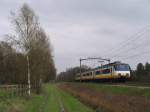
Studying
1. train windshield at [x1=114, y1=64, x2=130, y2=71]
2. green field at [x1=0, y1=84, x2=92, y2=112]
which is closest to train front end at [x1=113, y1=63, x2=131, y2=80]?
train windshield at [x1=114, y1=64, x2=130, y2=71]

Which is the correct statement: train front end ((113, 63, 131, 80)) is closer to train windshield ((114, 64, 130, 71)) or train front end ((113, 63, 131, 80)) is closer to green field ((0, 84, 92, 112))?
train windshield ((114, 64, 130, 71))

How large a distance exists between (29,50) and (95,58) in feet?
130

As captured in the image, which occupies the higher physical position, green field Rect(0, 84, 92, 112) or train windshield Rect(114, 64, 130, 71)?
train windshield Rect(114, 64, 130, 71)

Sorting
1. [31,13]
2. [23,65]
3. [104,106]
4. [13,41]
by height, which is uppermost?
[31,13]

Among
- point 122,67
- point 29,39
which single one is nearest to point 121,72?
point 122,67

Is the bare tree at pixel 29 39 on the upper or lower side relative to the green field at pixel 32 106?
upper

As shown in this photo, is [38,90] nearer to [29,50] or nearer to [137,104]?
[29,50]

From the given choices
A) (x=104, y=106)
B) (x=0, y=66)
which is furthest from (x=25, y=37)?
(x=0, y=66)

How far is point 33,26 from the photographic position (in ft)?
137

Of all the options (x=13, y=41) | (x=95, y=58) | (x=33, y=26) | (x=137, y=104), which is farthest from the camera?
(x=95, y=58)

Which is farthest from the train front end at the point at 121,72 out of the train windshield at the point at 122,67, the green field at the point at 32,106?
the green field at the point at 32,106

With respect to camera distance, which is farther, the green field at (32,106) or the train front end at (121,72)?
the train front end at (121,72)

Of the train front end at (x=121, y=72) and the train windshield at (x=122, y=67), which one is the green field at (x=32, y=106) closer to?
the train front end at (x=121, y=72)

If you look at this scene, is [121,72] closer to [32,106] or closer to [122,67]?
[122,67]
